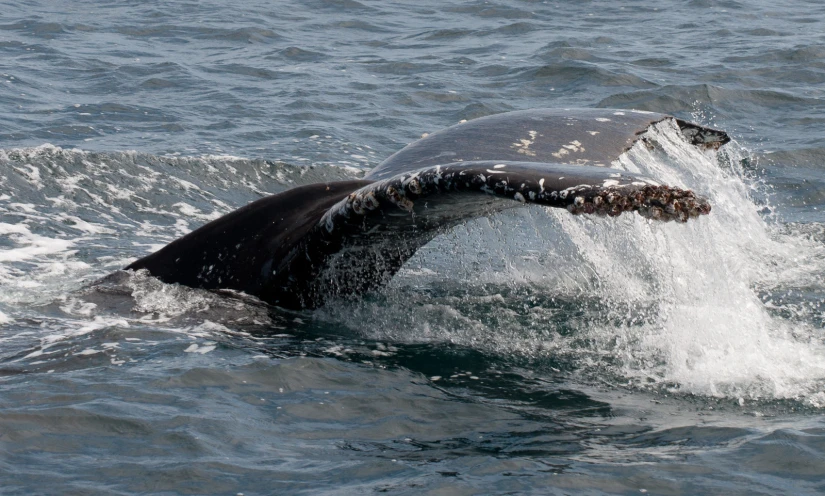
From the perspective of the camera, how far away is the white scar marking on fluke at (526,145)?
20.9 feet

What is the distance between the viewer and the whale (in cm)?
559

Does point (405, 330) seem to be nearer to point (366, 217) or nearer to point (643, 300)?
point (366, 217)

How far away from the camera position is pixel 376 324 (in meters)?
6.96

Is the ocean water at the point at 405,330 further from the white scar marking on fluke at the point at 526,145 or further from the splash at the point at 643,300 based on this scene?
the white scar marking on fluke at the point at 526,145

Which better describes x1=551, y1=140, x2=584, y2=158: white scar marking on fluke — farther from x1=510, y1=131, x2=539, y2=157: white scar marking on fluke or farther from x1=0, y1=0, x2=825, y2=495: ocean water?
x1=0, y1=0, x2=825, y2=495: ocean water

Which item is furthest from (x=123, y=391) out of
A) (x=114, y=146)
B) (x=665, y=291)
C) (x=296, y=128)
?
(x=296, y=128)

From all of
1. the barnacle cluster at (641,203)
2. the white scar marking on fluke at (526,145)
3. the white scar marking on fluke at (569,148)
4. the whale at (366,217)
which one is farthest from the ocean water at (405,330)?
the barnacle cluster at (641,203)

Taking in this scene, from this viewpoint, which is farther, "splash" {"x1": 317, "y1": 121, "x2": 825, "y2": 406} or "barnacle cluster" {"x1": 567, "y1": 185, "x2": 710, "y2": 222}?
"splash" {"x1": 317, "y1": 121, "x2": 825, "y2": 406}

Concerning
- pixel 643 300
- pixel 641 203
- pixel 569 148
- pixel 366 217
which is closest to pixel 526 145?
pixel 569 148

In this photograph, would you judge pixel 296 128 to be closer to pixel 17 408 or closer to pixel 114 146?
pixel 114 146

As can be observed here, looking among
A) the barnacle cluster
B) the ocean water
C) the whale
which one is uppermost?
the barnacle cluster

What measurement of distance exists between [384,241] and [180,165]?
19.7 ft

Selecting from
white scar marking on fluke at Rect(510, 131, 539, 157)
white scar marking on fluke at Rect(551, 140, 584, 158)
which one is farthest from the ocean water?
white scar marking on fluke at Rect(510, 131, 539, 157)

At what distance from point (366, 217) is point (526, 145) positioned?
4.36 feet
